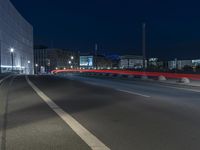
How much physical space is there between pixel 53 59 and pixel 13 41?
63.6 meters

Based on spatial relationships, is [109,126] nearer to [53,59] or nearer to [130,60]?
[130,60]

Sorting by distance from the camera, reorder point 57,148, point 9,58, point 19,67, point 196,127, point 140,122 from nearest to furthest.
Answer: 1. point 57,148
2. point 196,127
3. point 140,122
4. point 9,58
5. point 19,67

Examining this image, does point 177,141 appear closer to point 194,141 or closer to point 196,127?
point 194,141

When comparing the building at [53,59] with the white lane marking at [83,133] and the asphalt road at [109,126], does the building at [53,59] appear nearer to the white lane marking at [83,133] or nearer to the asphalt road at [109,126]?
the asphalt road at [109,126]

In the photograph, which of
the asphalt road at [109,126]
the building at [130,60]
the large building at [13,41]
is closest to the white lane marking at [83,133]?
the asphalt road at [109,126]

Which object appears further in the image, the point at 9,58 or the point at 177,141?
the point at 9,58

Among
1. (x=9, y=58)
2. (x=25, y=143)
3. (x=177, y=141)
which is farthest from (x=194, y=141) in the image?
(x=9, y=58)

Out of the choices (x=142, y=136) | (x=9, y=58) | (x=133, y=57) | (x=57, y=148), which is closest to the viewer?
(x=57, y=148)

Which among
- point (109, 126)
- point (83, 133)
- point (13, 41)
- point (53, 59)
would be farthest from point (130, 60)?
point (83, 133)

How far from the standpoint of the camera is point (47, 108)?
44.5 feet

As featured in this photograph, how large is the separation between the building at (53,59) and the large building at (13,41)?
22.5 meters

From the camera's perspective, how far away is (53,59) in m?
182

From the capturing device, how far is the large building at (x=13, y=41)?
3954 inches

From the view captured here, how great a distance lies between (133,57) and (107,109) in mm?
169005
